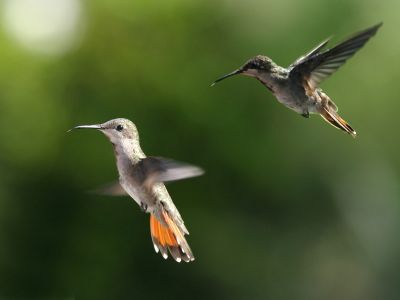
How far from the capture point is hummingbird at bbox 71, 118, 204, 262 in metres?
1.17

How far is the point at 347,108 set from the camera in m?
7.08

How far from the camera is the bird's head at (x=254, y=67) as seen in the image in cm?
115

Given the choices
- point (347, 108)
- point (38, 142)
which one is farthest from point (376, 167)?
point (38, 142)

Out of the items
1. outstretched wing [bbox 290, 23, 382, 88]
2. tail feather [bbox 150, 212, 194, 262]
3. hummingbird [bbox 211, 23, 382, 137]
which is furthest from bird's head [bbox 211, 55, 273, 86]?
tail feather [bbox 150, 212, 194, 262]

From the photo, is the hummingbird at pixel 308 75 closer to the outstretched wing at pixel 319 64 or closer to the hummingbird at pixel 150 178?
the outstretched wing at pixel 319 64

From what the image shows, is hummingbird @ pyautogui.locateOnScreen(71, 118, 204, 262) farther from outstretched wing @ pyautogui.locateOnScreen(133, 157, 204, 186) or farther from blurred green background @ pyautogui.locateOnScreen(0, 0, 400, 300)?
blurred green background @ pyautogui.locateOnScreen(0, 0, 400, 300)

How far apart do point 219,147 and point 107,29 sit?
1.55 metres

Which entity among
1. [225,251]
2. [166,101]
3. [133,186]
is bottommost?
[133,186]

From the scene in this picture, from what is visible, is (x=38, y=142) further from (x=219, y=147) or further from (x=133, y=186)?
(x=133, y=186)

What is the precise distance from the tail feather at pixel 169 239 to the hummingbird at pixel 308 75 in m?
0.37

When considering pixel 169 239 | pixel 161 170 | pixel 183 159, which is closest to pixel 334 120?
pixel 161 170

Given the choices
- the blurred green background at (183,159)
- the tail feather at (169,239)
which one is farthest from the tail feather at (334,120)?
the blurred green background at (183,159)

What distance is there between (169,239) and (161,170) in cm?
31

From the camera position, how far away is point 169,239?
1510 mm
